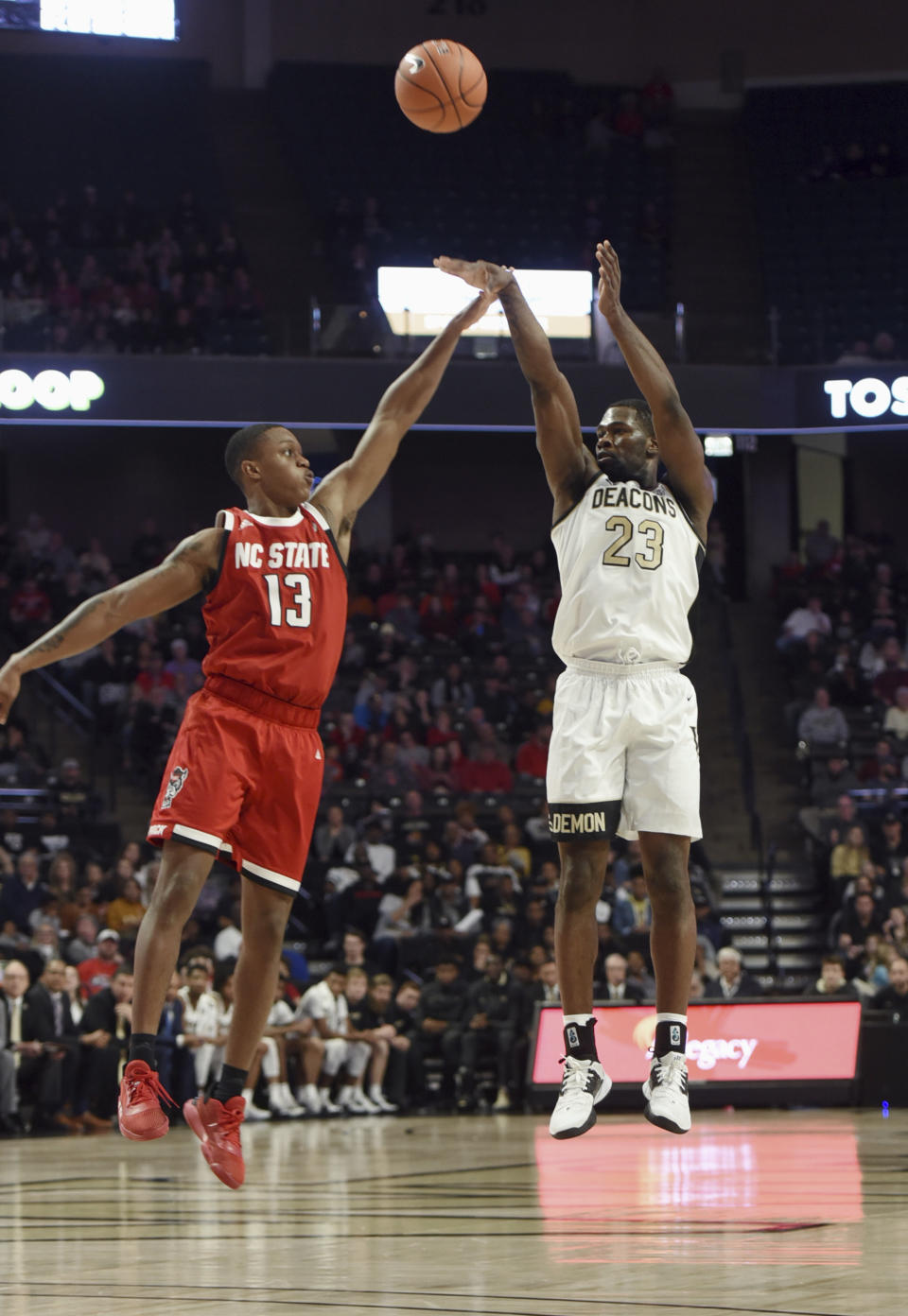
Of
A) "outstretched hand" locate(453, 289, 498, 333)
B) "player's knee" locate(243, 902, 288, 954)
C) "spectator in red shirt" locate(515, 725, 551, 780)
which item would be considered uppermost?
"outstretched hand" locate(453, 289, 498, 333)

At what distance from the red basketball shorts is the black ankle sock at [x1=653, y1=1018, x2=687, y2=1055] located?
1498 mm

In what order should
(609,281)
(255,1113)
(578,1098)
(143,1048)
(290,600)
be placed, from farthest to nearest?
1. (255,1113)
2. (609,281)
3. (578,1098)
4. (290,600)
5. (143,1048)

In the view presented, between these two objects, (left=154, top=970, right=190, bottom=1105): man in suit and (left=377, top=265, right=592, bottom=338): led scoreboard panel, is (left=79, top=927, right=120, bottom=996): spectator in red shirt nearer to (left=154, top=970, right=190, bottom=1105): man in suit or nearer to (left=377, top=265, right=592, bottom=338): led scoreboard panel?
(left=154, top=970, right=190, bottom=1105): man in suit

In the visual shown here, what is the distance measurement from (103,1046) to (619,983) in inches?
179

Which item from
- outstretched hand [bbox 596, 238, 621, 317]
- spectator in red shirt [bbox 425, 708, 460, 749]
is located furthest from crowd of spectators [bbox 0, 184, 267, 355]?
outstretched hand [bbox 596, 238, 621, 317]

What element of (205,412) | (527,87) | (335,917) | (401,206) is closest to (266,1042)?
(335,917)

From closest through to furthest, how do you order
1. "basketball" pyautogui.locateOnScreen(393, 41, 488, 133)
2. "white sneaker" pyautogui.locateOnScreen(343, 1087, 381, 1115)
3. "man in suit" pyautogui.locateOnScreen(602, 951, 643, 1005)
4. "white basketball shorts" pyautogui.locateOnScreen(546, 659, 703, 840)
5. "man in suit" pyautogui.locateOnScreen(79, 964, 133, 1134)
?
"white basketball shorts" pyautogui.locateOnScreen(546, 659, 703, 840)
"basketball" pyautogui.locateOnScreen(393, 41, 488, 133)
"man in suit" pyautogui.locateOnScreen(79, 964, 133, 1134)
"man in suit" pyautogui.locateOnScreen(602, 951, 643, 1005)
"white sneaker" pyautogui.locateOnScreen(343, 1087, 381, 1115)

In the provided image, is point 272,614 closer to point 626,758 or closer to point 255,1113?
point 626,758

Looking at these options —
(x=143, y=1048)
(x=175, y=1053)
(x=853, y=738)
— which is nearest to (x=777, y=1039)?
(x=175, y=1053)

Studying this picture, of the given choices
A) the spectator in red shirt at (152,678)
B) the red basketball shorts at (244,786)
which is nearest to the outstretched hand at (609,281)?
the red basketball shorts at (244,786)

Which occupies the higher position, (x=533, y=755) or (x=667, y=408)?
(x=667, y=408)

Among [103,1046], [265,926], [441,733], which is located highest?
[441,733]

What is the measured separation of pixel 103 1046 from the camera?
15656 millimetres

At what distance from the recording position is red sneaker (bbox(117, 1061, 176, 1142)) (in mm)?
6180
